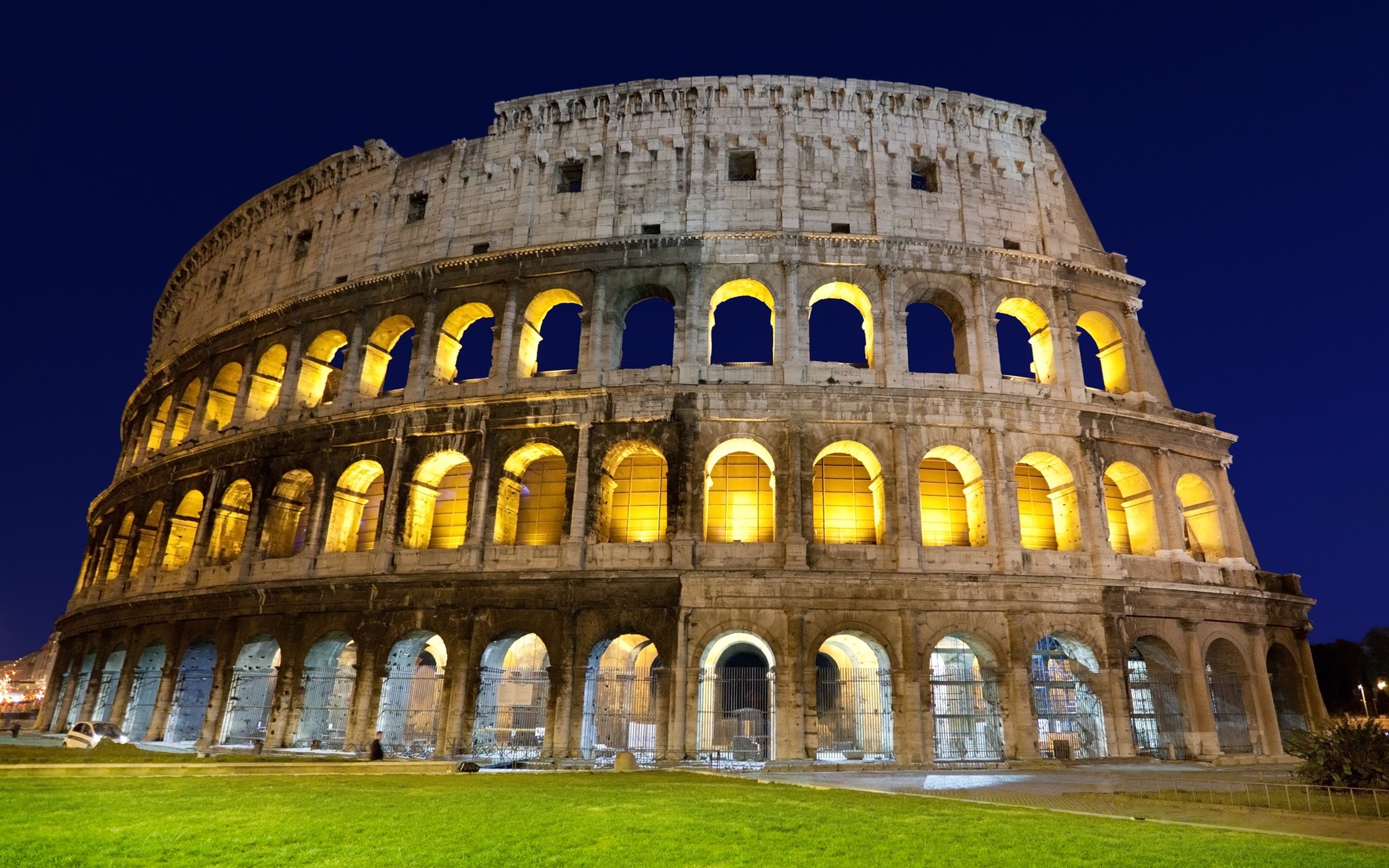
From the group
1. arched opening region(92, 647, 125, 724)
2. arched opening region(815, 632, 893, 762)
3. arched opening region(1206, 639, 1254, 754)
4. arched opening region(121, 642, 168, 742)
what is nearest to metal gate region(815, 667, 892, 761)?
arched opening region(815, 632, 893, 762)

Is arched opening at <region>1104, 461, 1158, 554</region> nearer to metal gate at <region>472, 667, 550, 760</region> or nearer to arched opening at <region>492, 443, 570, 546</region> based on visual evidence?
arched opening at <region>492, 443, 570, 546</region>

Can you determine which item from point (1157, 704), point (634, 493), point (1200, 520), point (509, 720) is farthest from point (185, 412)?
point (1200, 520)

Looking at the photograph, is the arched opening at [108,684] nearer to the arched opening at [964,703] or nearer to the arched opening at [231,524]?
the arched opening at [231,524]

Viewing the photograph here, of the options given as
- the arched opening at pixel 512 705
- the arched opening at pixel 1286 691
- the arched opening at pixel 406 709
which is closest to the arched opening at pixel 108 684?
the arched opening at pixel 406 709

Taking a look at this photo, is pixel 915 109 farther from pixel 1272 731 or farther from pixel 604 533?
pixel 1272 731

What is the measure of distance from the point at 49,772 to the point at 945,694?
1925 cm

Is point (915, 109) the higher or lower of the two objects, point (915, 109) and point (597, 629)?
the higher

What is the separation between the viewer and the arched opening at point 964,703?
62.7ft

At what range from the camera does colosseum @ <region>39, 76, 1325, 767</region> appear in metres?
19.3

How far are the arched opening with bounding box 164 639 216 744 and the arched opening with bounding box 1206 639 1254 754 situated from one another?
89.5 feet

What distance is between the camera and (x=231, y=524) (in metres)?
25.1

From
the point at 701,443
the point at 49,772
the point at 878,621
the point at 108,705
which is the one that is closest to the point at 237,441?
the point at 108,705

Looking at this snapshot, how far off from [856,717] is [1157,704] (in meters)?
7.60

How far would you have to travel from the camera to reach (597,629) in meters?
19.3
